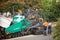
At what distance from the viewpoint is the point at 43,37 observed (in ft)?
23.9

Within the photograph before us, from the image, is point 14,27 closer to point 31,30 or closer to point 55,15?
point 31,30

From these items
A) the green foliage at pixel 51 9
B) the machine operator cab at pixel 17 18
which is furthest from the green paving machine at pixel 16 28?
the green foliage at pixel 51 9

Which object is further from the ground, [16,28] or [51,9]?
[51,9]

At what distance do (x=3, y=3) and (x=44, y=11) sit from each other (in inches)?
48.8

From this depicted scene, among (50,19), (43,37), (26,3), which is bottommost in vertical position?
(43,37)

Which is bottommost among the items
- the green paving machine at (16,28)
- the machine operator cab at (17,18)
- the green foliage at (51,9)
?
the green paving machine at (16,28)

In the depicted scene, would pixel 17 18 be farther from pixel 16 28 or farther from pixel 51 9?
pixel 51 9

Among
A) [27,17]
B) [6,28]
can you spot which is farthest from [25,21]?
[6,28]

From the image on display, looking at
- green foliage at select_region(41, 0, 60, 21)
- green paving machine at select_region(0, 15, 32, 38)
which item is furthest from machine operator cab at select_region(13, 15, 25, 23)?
green foliage at select_region(41, 0, 60, 21)

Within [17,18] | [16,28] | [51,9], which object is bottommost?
[16,28]

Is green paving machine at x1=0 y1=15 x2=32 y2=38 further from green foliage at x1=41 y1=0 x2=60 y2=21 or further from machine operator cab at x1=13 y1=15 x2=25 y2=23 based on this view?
green foliage at x1=41 y1=0 x2=60 y2=21

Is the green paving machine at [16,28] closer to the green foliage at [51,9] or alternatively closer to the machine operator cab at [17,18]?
the machine operator cab at [17,18]

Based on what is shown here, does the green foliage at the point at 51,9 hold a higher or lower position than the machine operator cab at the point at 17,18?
higher

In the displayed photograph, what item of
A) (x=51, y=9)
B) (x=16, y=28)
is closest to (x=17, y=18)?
(x=16, y=28)
